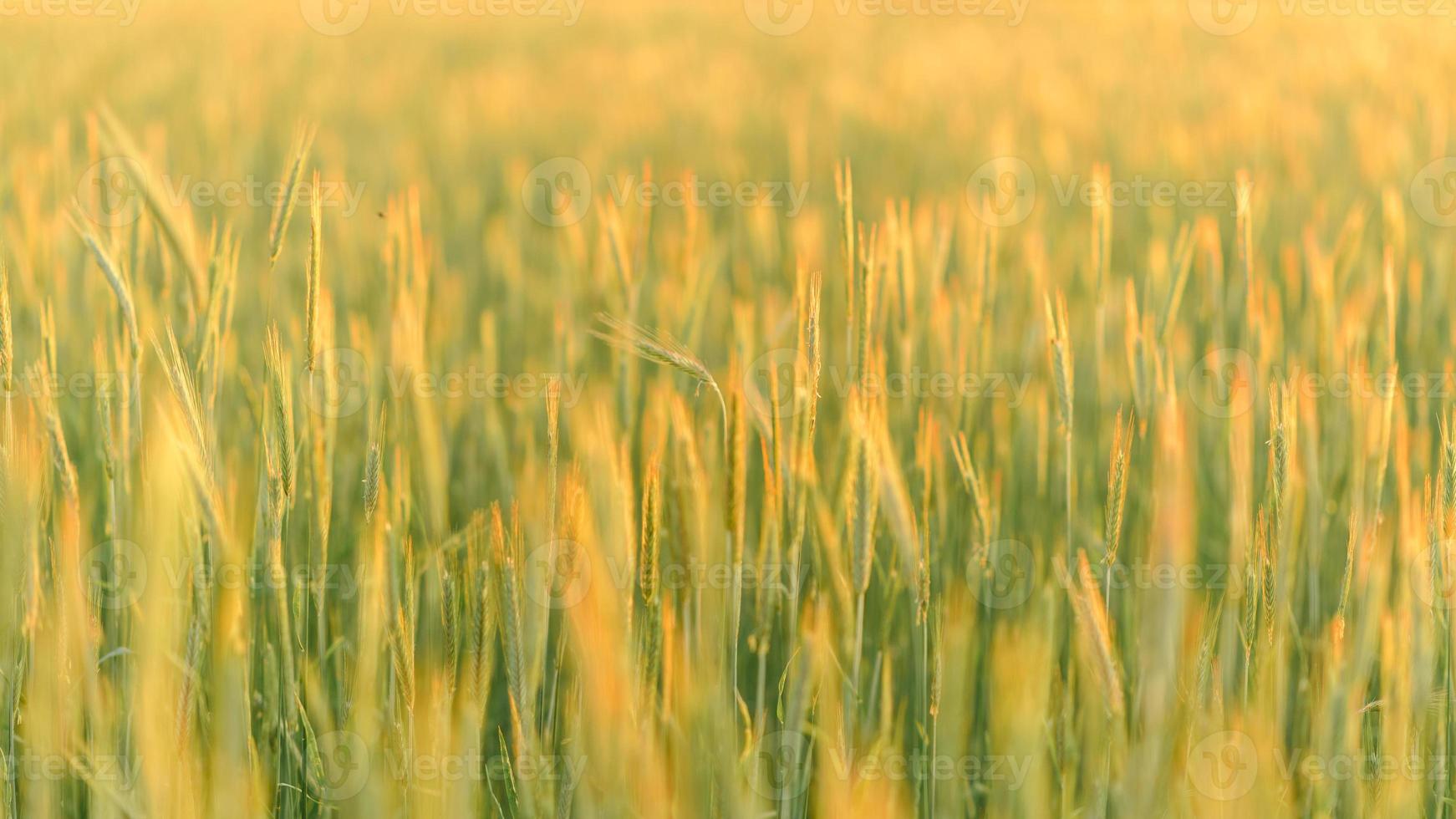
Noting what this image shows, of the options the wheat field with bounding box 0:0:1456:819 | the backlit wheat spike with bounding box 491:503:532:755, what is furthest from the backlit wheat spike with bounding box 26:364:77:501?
the backlit wheat spike with bounding box 491:503:532:755

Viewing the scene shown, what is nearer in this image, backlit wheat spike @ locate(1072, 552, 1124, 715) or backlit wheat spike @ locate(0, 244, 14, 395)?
backlit wheat spike @ locate(1072, 552, 1124, 715)

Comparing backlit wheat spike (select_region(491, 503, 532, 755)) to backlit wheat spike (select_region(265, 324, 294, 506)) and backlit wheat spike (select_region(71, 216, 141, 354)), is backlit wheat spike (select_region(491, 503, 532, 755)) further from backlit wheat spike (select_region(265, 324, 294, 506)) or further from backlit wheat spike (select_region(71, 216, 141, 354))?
backlit wheat spike (select_region(71, 216, 141, 354))

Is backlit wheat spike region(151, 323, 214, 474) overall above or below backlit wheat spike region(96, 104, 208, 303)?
below

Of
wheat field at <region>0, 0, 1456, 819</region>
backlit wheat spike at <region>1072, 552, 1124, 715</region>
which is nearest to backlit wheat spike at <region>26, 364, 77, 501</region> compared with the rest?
wheat field at <region>0, 0, 1456, 819</region>

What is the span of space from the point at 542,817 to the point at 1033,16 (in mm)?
4208

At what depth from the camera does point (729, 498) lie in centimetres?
52

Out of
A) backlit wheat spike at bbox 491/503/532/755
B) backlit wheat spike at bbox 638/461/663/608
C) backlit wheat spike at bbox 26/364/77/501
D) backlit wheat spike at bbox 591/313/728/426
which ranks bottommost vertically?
backlit wheat spike at bbox 491/503/532/755

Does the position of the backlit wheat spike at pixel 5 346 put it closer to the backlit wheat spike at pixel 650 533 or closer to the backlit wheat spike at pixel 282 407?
the backlit wheat spike at pixel 282 407

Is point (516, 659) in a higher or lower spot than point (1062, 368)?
lower

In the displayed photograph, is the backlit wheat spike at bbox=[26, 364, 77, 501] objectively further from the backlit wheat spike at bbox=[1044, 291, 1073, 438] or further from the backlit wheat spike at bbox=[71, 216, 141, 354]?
the backlit wheat spike at bbox=[1044, 291, 1073, 438]

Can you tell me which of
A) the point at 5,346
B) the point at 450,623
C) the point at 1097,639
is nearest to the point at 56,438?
the point at 5,346

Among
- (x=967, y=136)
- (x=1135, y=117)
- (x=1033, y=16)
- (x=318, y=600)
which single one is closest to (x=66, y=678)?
(x=318, y=600)

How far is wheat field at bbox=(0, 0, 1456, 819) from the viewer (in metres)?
0.52

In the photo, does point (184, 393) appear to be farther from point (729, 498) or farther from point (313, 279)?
point (729, 498)
